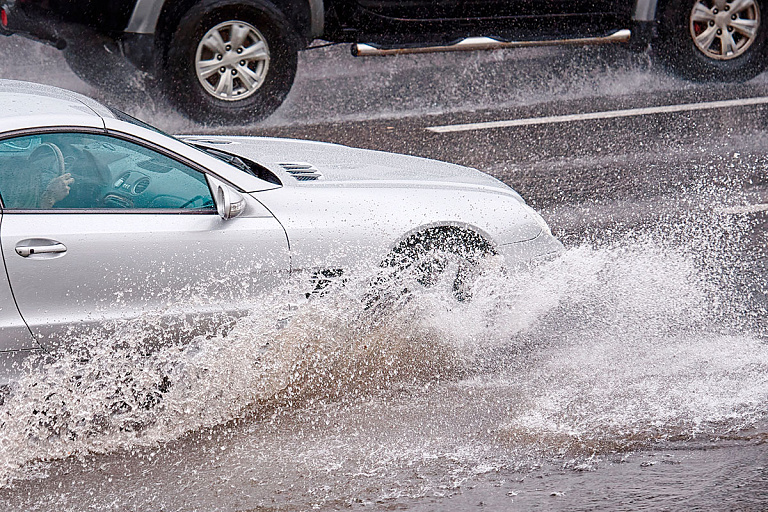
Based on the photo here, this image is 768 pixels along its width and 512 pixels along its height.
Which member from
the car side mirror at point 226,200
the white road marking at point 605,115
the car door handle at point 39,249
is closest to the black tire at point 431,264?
the car side mirror at point 226,200

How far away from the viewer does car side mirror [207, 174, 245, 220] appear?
431 cm

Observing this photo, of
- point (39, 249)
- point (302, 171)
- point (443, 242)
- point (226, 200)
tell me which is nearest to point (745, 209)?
point (443, 242)

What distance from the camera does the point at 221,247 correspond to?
432 centimetres

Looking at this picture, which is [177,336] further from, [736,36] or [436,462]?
[736,36]

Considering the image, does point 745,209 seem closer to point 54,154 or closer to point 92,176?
point 92,176

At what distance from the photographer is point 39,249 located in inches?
159

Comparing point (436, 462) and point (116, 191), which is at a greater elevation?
point (116, 191)

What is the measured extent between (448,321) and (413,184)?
0.72 m

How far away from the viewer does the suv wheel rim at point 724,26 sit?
33.0ft

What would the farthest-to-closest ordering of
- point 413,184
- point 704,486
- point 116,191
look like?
point 413,184 → point 116,191 → point 704,486

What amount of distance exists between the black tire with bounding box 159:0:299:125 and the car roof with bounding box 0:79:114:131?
3.96 meters

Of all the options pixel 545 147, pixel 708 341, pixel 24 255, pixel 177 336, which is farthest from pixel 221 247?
pixel 545 147

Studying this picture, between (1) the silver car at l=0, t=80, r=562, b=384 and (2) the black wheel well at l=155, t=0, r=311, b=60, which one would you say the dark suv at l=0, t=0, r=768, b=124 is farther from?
(1) the silver car at l=0, t=80, r=562, b=384

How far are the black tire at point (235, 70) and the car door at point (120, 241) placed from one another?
455 centimetres
